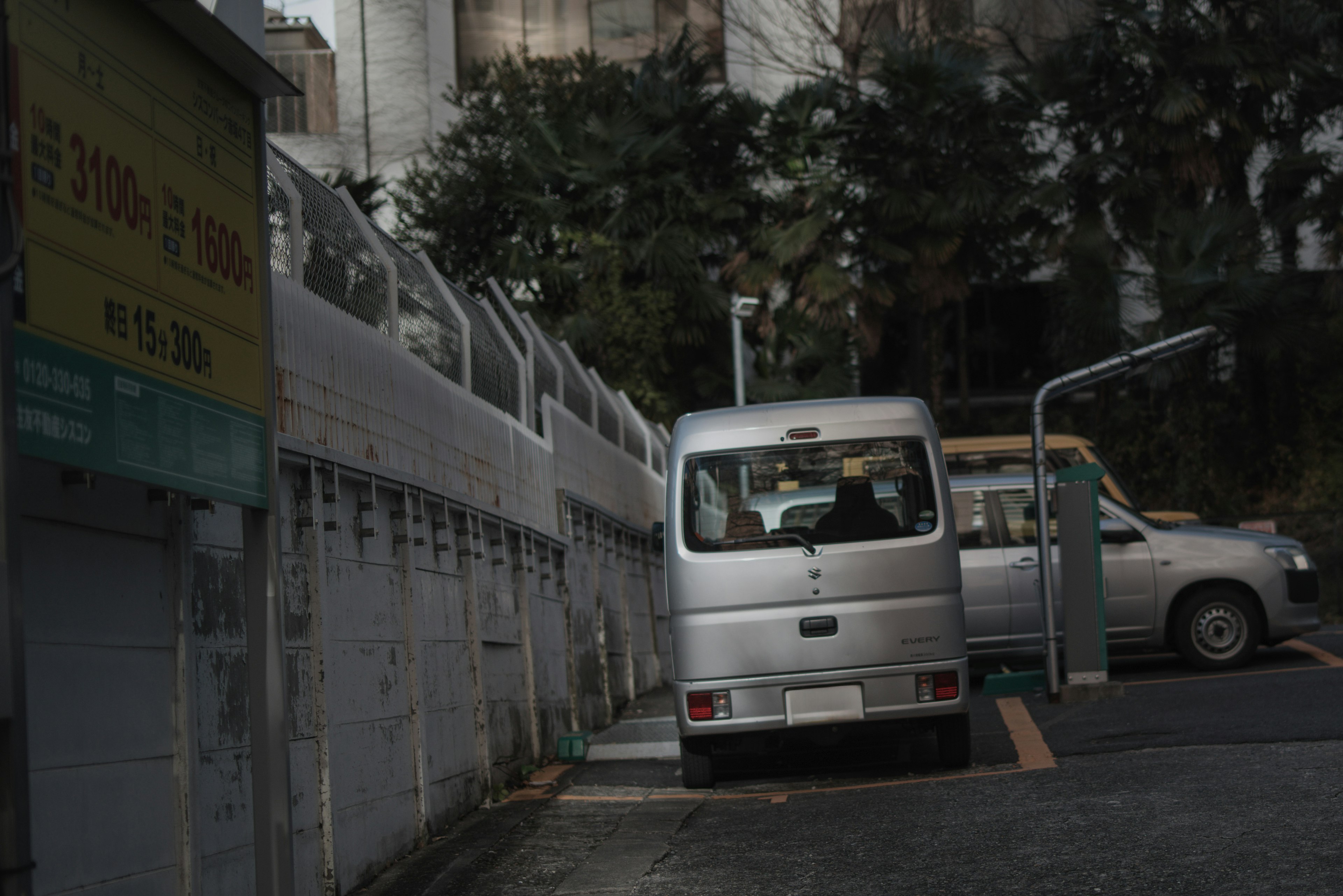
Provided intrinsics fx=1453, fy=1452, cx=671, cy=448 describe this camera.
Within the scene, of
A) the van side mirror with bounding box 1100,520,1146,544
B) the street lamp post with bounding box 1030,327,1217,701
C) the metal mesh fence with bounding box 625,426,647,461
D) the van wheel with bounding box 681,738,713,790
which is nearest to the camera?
the van wheel with bounding box 681,738,713,790

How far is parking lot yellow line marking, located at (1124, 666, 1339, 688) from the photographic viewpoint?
1170cm

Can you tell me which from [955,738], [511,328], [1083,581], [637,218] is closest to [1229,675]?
[1083,581]

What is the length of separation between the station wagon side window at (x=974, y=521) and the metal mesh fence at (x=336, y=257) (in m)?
6.94

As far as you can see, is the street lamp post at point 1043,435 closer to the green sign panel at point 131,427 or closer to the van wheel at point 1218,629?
the van wheel at point 1218,629

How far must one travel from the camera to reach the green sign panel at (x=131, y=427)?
9.81 ft

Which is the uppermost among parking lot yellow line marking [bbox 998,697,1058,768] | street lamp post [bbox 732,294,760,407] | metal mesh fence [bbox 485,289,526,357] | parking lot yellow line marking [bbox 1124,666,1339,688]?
street lamp post [bbox 732,294,760,407]

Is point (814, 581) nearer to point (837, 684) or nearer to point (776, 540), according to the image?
point (776, 540)

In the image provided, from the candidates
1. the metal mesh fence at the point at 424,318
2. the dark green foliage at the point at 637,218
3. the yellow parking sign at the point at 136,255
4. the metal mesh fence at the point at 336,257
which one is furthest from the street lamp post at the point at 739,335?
the yellow parking sign at the point at 136,255

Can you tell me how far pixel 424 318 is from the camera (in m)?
8.38

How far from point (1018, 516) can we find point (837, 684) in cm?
515

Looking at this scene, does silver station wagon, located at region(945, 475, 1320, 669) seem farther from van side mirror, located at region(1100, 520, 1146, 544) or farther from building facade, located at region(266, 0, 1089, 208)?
building facade, located at region(266, 0, 1089, 208)

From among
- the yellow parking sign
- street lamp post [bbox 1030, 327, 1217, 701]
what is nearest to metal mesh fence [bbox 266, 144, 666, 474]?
the yellow parking sign

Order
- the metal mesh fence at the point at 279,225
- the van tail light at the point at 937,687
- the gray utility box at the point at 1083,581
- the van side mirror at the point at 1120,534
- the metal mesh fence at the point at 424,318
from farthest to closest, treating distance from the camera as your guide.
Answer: the van side mirror at the point at 1120,534 < the gray utility box at the point at 1083,581 < the van tail light at the point at 937,687 < the metal mesh fence at the point at 424,318 < the metal mesh fence at the point at 279,225

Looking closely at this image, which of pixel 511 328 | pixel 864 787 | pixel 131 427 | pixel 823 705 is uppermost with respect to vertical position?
pixel 511 328
